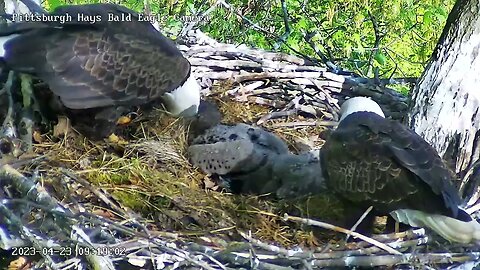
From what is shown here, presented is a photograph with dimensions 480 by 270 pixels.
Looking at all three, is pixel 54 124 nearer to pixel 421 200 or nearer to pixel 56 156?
pixel 56 156

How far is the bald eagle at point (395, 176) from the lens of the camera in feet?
10.8

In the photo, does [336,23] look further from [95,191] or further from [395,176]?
[95,191]

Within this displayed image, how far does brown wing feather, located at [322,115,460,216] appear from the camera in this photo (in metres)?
3.38

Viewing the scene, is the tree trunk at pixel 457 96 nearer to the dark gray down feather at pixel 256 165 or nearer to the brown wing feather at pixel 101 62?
the dark gray down feather at pixel 256 165

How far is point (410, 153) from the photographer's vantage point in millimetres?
3504

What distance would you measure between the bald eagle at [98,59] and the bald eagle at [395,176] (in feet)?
3.76

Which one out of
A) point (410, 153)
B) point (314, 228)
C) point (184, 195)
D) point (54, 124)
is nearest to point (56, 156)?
point (54, 124)

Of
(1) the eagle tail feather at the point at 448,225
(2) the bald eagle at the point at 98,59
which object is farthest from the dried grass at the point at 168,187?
(1) the eagle tail feather at the point at 448,225

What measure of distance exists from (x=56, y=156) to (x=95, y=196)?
55 centimetres

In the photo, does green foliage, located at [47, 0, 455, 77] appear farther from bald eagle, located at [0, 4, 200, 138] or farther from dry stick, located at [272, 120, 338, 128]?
bald eagle, located at [0, 4, 200, 138]

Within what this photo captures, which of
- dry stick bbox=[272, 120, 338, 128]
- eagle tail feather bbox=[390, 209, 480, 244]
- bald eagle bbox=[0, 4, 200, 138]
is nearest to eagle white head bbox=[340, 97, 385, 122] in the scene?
dry stick bbox=[272, 120, 338, 128]

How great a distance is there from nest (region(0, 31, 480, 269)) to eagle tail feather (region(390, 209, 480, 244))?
0.18 feet

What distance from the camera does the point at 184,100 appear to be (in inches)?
177

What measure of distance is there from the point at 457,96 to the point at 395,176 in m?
0.87
